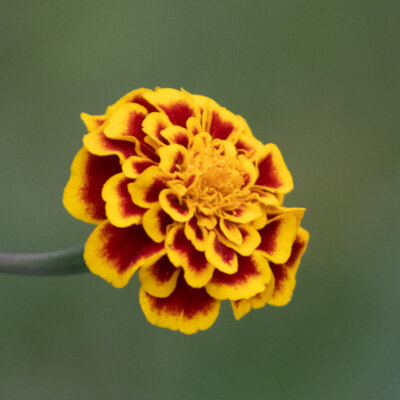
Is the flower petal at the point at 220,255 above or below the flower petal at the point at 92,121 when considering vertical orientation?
below

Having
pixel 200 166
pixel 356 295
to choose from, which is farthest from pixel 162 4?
pixel 200 166

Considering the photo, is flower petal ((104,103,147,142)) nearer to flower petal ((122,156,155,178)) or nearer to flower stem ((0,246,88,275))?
flower petal ((122,156,155,178))

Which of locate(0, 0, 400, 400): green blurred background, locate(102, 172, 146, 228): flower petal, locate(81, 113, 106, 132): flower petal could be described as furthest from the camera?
locate(0, 0, 400, 400): green blurred background

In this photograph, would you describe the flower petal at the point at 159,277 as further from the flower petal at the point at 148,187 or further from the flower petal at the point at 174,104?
the flower petal at the point at 174,104

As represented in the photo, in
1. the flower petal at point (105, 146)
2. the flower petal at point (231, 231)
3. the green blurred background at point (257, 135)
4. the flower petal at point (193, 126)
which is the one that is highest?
the flower petal at point (193, 126)

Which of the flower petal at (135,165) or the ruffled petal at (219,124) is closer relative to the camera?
the flower petal at (135,165)

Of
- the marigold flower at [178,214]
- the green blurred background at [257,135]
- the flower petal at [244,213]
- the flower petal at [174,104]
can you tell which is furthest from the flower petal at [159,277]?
the green blurred background at [257,135]

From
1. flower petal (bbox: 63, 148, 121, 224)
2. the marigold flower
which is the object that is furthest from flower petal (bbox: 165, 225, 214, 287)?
flower petal (bbox: 63, 148, 121, 224)
